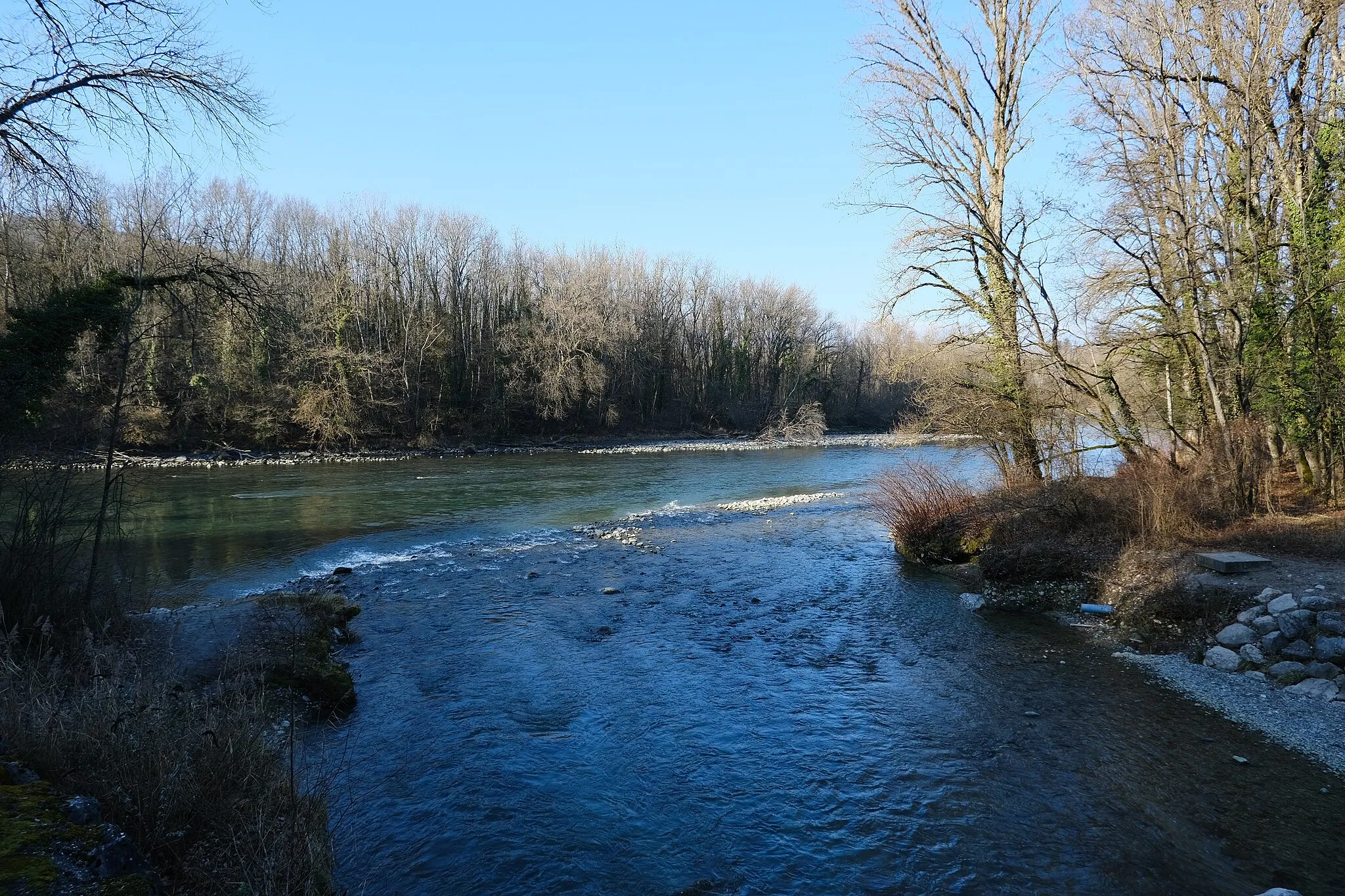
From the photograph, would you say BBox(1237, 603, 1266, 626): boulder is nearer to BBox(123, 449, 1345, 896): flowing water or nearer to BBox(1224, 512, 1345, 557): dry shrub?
BBox(123, 449, 1345, 896): flowing water

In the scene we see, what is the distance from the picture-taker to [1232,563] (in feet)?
35.7

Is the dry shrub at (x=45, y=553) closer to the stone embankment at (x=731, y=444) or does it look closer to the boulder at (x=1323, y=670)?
the boulder at (x=1323, y=670)

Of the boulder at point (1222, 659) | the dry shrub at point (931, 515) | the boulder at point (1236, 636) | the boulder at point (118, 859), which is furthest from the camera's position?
the dry shrub at point (931, 515)

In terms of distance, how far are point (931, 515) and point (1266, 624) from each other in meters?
7.59

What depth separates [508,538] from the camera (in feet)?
61.3

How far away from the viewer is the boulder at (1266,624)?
9.23 metres

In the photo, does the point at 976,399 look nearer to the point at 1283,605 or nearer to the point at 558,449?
the point at 1283,605

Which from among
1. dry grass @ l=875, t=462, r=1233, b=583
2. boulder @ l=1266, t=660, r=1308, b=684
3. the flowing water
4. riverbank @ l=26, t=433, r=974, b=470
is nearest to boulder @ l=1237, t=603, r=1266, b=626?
boulder @ l=1266, t=660, r=1308, b=684

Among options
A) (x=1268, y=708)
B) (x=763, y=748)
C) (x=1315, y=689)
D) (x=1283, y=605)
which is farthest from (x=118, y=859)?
(x=1283, y=605)

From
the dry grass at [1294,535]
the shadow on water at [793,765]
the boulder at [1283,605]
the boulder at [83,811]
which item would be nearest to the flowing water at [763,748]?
the shadow on water at [793,765]

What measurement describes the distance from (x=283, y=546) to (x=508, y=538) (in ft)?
17.6

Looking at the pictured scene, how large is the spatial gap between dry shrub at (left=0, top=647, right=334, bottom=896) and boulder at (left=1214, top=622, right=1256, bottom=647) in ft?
35.3

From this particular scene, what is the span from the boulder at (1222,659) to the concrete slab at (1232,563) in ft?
6.74

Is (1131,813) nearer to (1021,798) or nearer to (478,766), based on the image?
(1021,798)
